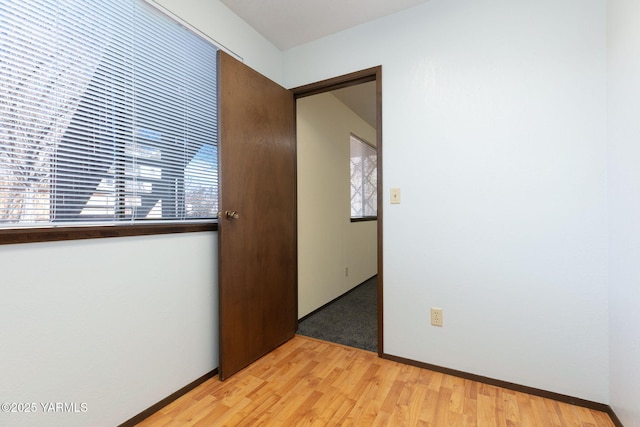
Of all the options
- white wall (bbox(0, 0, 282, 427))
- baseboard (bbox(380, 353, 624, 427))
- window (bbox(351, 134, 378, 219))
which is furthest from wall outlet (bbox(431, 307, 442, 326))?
window (bbox(351, 134, 378, 219))

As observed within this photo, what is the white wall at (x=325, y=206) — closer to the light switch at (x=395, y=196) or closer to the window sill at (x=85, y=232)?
the light switch at (x=395, y=196)

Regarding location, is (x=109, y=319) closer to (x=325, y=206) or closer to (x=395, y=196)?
(x=395, y=196)

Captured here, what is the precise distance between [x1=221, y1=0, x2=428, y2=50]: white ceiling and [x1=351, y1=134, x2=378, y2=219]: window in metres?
1.82

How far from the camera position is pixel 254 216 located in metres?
1.94

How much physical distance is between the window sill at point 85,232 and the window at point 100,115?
0.19ft

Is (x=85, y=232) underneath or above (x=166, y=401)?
above

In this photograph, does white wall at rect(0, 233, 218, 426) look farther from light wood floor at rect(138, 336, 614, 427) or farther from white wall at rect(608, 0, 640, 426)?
white wall at rect(608, 0, 640, 426)

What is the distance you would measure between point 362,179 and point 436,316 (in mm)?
2738

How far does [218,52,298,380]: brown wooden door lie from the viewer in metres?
1.72

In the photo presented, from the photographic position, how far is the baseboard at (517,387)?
1.46m

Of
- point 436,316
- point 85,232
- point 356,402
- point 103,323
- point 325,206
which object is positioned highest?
point 325,206

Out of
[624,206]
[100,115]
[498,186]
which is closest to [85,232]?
[100,115]

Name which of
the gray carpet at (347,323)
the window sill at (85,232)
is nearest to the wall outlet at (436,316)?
the gray carpet at (347,323)

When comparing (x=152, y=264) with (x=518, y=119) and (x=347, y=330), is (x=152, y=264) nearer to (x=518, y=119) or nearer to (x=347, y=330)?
(x=347, y=330)
